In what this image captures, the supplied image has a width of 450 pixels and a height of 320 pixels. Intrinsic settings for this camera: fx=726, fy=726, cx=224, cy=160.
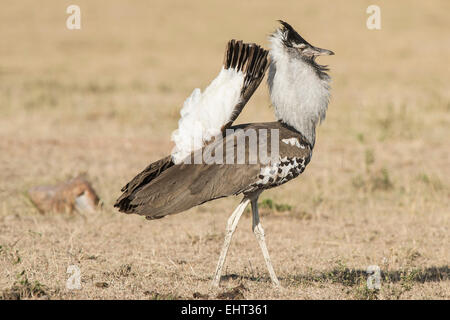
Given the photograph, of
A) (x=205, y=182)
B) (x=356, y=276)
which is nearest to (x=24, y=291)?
(x=205, y=182)

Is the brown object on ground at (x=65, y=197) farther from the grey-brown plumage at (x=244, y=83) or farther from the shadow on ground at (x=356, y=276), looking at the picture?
the grey-brown plumage at (x=244, y=83)

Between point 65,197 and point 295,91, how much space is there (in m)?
3.03

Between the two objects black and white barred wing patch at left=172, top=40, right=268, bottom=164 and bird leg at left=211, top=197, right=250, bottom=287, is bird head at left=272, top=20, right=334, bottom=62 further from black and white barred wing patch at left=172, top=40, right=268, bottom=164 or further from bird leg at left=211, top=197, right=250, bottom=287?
bird leg at left=211, top=197, right=250, bottom=287

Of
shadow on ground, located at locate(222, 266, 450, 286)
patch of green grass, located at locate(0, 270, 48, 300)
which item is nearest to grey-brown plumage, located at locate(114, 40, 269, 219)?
patch of green grass, located at locate(0, 270, 48, 300)

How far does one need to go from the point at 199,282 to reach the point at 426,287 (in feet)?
4.86

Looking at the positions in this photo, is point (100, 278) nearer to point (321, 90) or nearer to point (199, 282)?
point (199, 282)

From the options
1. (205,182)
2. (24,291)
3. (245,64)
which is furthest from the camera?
(245,64)

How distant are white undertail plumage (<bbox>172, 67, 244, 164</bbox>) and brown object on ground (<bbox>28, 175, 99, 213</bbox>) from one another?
8.80ft

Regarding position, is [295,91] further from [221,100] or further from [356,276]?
[356,276]

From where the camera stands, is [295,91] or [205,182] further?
[295,91]

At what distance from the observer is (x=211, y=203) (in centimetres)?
757

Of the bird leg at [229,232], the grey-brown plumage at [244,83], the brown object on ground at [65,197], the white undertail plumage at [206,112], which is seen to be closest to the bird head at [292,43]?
the grey-brown plumage at [244,83]
